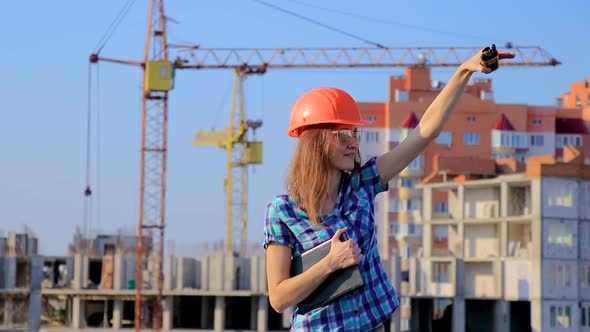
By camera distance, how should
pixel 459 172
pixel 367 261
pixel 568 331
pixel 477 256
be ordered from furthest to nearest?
pixel 459 172 < pixel 477 256 < pixel 568 331 < pixel 367 261

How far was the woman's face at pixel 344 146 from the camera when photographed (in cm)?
484

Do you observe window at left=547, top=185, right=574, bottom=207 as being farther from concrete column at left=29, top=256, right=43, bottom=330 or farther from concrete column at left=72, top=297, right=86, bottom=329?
concrete column at left=29, top=256, right=43, bottom=330

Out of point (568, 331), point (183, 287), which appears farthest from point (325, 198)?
point (183, 287)

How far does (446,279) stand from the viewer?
257 ft

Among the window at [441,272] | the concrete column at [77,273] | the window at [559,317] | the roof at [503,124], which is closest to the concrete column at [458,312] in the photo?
the window at [441,272]

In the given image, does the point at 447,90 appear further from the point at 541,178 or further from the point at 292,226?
the point at 541,178

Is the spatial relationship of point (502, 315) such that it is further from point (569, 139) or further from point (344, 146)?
point (344, 146)

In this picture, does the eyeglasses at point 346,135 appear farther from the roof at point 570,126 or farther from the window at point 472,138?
the roof at point 570,126

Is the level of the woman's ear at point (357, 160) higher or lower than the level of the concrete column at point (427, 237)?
higher

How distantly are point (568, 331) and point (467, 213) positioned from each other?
971 cm

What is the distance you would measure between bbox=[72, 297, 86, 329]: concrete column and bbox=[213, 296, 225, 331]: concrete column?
852cm

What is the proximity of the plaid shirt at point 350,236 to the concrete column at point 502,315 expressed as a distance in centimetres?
7300

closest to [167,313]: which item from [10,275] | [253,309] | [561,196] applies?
[253,309]

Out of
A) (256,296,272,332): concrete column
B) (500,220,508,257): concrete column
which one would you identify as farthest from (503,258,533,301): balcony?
(256,296,272,332): concrete column
